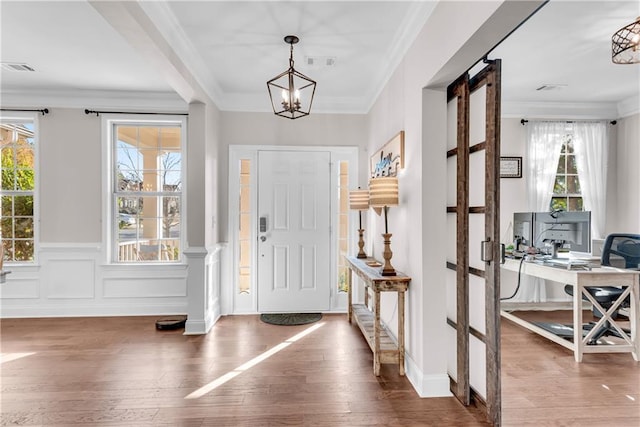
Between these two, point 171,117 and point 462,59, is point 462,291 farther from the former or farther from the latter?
point 171,117

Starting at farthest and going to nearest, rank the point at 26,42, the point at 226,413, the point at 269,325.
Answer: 1. the point at 269,325
2. the point at 26,42
3. the point at 226,413

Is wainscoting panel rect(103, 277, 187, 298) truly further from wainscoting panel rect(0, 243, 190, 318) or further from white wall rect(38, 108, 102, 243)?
white wall rect(38, 108, 102, 243)

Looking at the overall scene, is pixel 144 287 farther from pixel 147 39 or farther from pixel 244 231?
pixel 147 39

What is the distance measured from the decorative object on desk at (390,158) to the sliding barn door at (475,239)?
1.68ft

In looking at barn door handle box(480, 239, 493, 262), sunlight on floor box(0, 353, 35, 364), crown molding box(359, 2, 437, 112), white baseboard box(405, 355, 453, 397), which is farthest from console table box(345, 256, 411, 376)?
sunlight on floor box(0, 353, 35, 364)

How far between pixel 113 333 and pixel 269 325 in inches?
65.7

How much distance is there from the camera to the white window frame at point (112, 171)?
4.52 meters

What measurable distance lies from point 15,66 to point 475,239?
4685mm

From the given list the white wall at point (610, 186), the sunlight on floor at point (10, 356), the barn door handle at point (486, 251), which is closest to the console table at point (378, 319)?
the barn door handle at point (486, 251)

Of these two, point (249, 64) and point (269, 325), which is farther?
point (269, 325)

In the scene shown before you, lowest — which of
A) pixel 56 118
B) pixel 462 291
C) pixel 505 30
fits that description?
pixel 462 291

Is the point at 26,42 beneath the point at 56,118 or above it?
above

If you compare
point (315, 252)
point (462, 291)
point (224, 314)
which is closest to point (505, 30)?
point (462, 291)

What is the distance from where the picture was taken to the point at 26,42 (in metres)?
3.17
